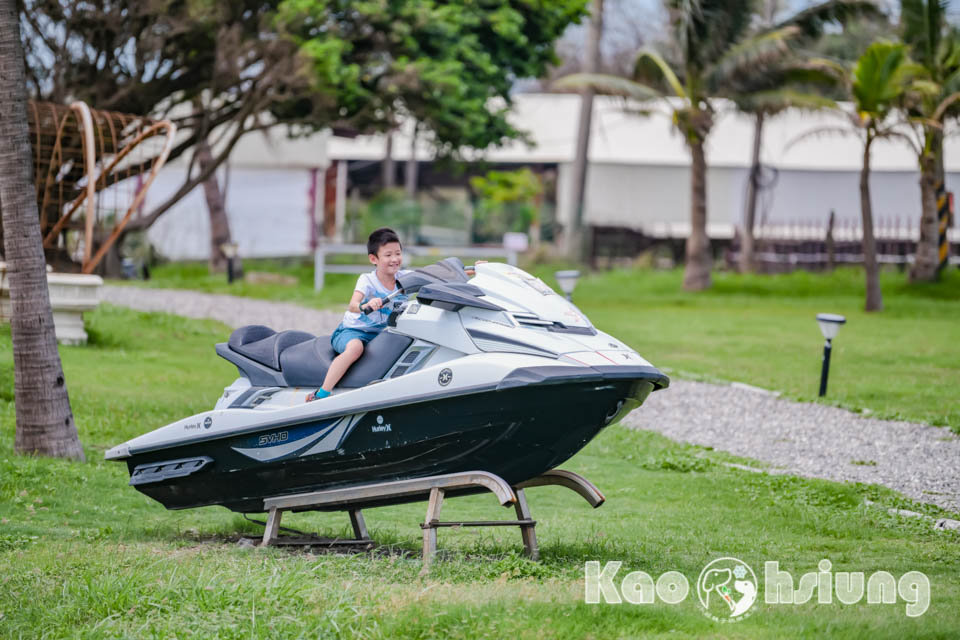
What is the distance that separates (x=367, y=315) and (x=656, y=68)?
23.1 metres

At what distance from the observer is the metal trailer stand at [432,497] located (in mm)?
6441

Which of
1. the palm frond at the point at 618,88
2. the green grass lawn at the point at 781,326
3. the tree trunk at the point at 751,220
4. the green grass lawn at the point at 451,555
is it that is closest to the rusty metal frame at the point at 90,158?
the green grass lawn at the point at 451,555

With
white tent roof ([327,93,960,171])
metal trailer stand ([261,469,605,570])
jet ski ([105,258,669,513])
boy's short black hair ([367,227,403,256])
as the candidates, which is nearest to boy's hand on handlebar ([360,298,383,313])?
jet ski ([105,258,669,513])

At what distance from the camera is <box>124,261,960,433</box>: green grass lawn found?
1549 centimetres

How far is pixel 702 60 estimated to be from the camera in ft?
93.1

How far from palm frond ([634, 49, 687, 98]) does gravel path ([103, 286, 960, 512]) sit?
1352cm

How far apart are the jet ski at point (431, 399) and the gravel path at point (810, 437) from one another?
4.09 metres

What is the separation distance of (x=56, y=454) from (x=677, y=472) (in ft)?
17.8

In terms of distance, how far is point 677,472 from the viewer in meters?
10.9

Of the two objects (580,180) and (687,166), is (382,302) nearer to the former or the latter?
(580,180)

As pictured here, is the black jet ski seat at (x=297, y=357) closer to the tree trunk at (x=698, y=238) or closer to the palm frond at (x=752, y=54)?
the palm frond at (x=752, y=54)

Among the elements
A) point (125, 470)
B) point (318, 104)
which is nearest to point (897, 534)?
point (125, 470)

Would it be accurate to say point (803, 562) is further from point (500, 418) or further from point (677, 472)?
point (677, 472)

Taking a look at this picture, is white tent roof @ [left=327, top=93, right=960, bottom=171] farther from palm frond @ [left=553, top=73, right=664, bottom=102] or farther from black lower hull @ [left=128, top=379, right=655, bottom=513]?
black lower hull @ [left=128, top=379, right=655, bottom=513]
